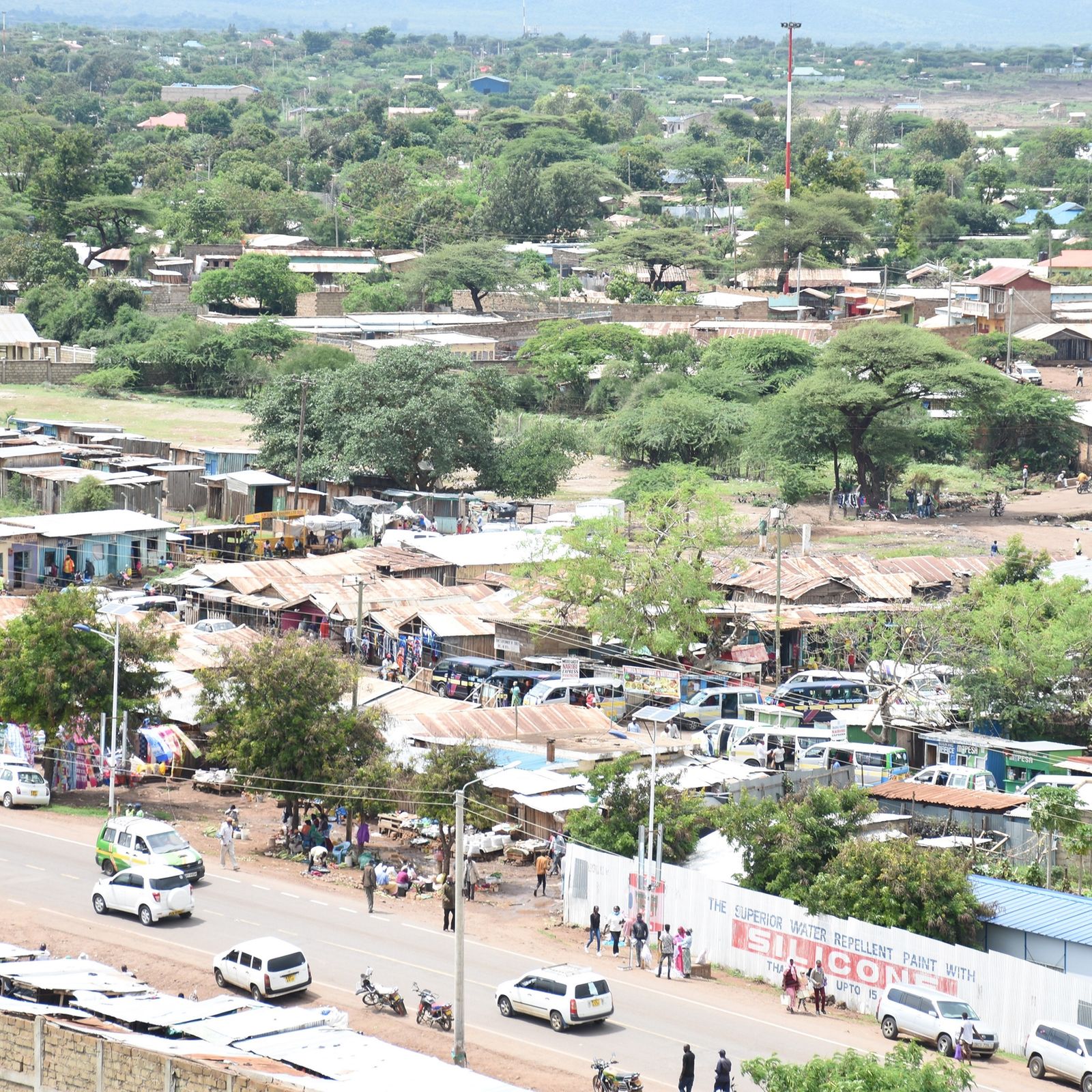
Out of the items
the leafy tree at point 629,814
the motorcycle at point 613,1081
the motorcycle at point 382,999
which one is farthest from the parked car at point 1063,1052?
the motorcycle at point 382,999

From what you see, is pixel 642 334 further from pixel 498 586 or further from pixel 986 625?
pixel 986 625

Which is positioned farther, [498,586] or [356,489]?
[356,489]

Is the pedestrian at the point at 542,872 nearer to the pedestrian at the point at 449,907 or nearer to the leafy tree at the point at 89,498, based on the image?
the pedestrian at the point at 449,907

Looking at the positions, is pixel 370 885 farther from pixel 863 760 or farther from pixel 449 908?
pixel 863 760

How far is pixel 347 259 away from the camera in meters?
104

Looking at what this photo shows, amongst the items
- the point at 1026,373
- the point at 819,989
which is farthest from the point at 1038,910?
the point at 1026,373

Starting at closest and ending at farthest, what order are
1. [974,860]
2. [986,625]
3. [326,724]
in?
[974,860] < [326,724] < [986,625]

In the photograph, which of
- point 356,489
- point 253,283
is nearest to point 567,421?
point 356,489

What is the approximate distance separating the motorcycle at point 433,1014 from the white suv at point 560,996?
34.5 inches

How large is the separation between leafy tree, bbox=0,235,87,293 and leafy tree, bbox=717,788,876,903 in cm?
7317

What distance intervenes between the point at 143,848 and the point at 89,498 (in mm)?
25015

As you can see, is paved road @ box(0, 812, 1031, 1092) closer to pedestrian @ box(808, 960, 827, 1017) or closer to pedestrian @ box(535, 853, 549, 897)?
pedestrian @ box(808, 960, 827, 1017)

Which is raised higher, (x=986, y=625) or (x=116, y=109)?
(x=116, y=109)

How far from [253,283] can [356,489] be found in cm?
3709
